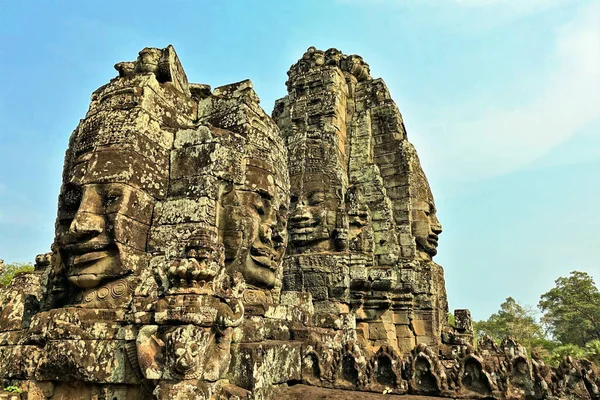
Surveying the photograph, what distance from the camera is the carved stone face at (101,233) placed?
4.65 meters

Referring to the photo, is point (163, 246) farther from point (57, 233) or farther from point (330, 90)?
point (330, 90)

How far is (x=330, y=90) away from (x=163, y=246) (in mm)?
10032

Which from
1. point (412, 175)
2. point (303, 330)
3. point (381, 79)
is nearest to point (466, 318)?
point (412, 175)

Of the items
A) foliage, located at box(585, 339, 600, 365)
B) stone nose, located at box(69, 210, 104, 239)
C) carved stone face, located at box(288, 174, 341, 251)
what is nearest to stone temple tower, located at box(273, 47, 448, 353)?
carved stone face, located at box(288, 174, 341, 251)

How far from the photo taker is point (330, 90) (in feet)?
45.9

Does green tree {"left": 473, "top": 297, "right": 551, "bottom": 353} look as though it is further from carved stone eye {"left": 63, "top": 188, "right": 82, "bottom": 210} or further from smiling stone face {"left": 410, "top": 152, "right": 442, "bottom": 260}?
carved stone eye {"left": 63, "top": 188, "right": 82, "bottom": 210}

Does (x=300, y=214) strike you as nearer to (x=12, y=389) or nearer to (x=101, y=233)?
(x=101, y=233)

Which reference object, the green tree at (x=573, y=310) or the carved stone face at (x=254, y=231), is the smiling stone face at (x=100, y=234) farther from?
the green tree at (x=573, y=310)

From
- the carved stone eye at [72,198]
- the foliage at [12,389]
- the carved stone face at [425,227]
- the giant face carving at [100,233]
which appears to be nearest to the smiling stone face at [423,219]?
the carved stone face at [425,227]

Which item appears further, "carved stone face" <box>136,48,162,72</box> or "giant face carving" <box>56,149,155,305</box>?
"carved stone face" <box>136,48,162,72</box>

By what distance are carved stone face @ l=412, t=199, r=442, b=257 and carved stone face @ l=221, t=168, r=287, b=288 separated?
8071mm

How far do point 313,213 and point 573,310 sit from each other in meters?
39.6

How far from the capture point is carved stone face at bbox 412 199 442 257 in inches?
526

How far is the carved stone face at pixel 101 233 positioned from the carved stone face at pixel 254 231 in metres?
0.99
